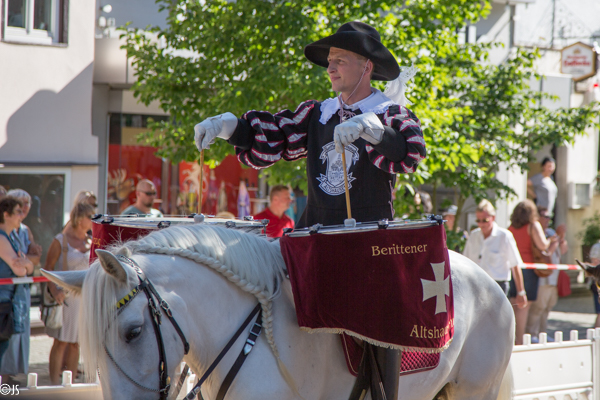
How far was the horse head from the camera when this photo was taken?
185cm

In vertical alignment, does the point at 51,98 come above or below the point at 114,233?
above

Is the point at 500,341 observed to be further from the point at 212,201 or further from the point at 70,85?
the point at 212,201

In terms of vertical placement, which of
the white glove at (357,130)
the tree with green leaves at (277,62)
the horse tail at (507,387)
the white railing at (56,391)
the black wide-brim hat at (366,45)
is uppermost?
the tree with green leaves at (277,62)

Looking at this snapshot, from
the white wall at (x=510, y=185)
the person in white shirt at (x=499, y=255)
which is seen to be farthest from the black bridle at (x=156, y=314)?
the white wall at (x=510, y=185)

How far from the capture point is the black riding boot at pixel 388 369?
2.39 meters

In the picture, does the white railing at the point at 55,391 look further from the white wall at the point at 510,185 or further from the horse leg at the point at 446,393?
the white wall at the point at 510,185

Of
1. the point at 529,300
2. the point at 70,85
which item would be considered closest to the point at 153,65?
the point at 70,85

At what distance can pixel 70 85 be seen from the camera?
29.7 ft

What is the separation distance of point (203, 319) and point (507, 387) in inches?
79.4

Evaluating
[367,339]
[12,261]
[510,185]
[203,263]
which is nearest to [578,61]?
[510,185]

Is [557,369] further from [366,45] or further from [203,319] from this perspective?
[203,319]

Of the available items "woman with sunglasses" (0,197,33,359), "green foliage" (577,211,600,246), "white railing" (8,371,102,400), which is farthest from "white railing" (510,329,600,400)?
"green foliage" (577,211,600,246)

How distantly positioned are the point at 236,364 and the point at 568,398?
3891 millimetres

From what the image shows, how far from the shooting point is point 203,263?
2123 millimetres
